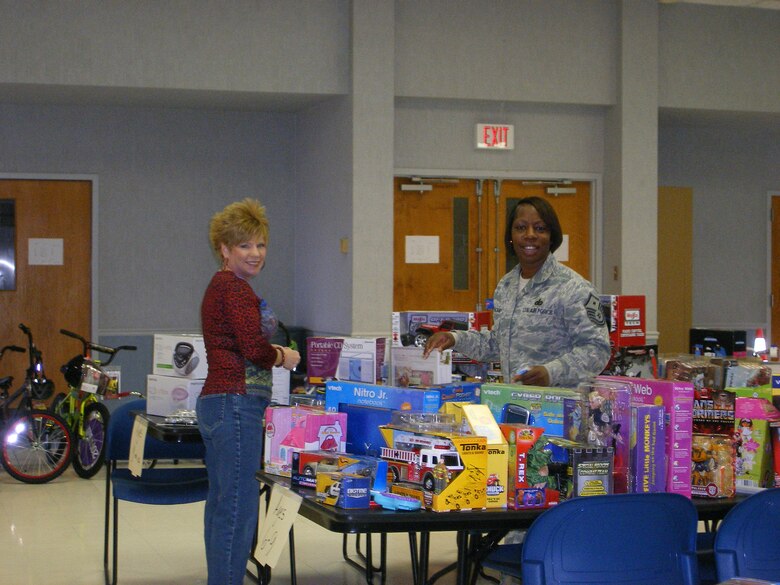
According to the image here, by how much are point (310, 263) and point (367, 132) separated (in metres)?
1.52

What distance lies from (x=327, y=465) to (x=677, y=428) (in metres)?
1.02

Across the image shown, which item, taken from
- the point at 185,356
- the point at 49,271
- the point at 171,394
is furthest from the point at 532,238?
the point at 49,271

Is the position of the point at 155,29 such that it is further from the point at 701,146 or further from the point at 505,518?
the point at 505,518

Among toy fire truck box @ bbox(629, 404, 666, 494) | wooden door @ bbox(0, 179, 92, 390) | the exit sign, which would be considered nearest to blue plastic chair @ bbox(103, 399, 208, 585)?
toy fire truck box @ bbox(629, 404, 666, 494)

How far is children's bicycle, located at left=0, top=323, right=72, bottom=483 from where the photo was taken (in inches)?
276

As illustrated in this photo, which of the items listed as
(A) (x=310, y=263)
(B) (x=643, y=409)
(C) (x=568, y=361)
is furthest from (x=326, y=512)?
(A) (x=310, y=263)

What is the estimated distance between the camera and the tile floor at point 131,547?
4938 mm

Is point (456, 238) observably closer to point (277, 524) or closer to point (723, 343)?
point (723, 343)

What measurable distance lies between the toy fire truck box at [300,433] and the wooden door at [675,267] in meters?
7.07

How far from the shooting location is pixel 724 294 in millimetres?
10195

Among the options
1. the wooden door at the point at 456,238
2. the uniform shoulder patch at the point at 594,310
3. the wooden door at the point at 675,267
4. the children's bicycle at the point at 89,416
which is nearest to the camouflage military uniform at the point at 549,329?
the uniform shoulder patch at the point at 594,310

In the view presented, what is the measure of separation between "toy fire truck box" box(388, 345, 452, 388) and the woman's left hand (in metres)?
0.81

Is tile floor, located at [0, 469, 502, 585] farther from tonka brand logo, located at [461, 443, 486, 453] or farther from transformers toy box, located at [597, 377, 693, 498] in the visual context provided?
tonka brand logo, located at [461, 443, 486, 453]

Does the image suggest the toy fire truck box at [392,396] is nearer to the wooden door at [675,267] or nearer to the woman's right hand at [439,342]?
the woman's right hand at [439,342]
